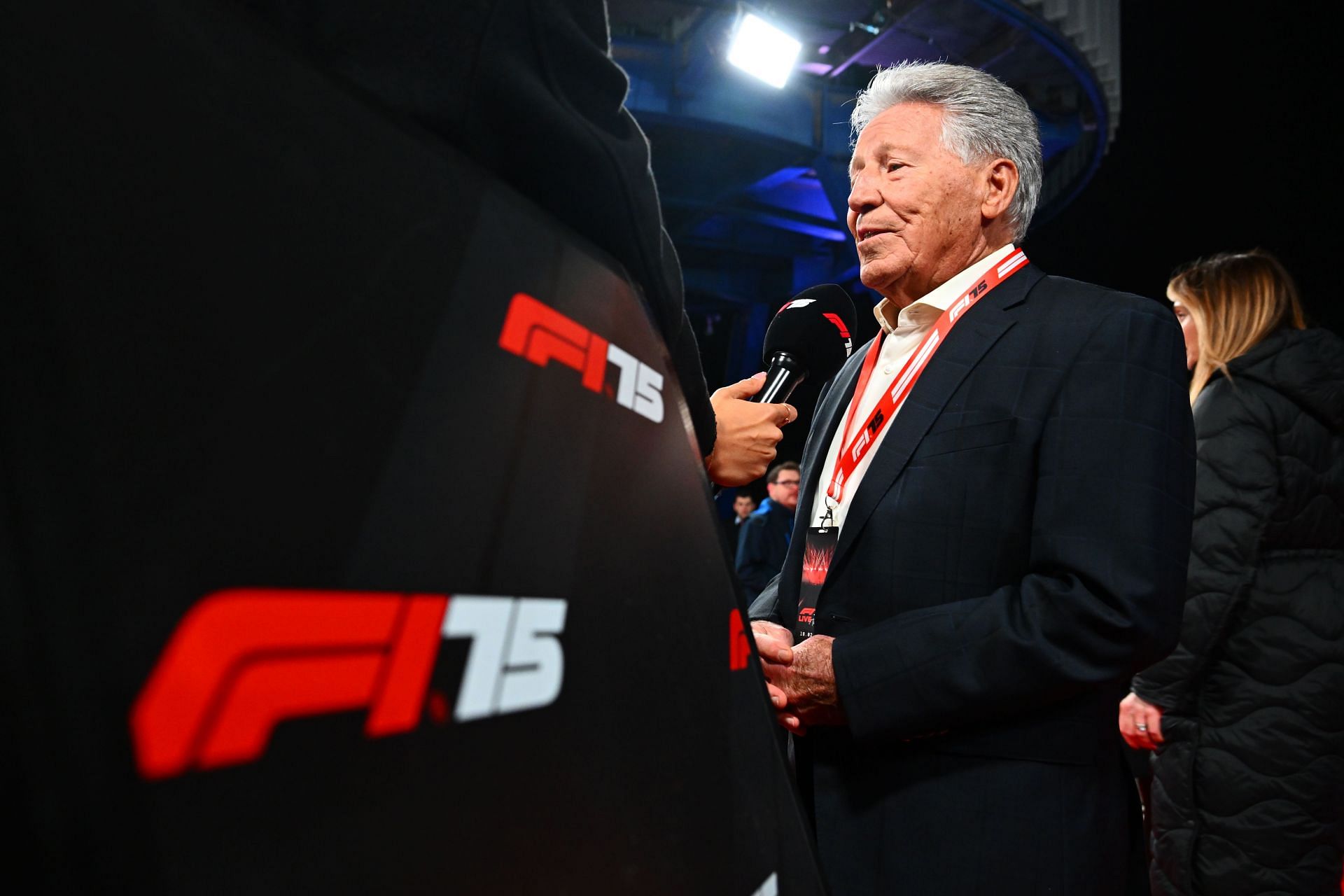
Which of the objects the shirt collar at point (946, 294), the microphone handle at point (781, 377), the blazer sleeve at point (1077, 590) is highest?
the shirt collar at point (946, 294)

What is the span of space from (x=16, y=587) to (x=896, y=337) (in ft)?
4.19

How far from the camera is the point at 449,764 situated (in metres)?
0.35

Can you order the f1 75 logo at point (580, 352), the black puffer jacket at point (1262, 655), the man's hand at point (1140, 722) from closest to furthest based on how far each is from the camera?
the f1 75 logo at point (580, 352)
the black puffer jacket at point (1262, 655)
the man's hand at point (1140, 722)

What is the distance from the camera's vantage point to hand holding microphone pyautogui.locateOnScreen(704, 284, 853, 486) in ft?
3.10

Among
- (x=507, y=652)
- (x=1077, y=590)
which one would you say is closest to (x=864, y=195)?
(x=1077, y=590)

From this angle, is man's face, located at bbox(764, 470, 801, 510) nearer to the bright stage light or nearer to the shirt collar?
the bright stage light

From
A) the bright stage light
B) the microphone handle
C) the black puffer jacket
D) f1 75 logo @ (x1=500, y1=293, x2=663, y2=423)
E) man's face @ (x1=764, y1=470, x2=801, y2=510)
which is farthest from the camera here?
man's face @ (x1=764, y1=470, x2=801, y2=510)

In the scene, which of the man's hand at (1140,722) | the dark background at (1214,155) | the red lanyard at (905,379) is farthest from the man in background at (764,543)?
the red lanyard at (905,379)

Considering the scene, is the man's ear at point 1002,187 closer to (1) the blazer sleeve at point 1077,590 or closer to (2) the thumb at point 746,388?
(1) the blazer sleeve at point 1077,590

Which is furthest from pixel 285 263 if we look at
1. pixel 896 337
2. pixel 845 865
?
pixel 896 337

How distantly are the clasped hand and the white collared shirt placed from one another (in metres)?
0.20

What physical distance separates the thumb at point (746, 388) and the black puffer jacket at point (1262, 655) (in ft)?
3.87

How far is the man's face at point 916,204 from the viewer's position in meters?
1.29

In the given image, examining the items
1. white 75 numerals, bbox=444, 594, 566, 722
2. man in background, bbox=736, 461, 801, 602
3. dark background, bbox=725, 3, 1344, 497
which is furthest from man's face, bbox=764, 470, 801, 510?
white 75 numerals, bbox=444, 594, 566, 722
